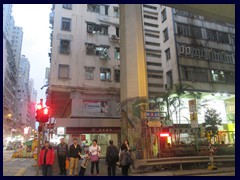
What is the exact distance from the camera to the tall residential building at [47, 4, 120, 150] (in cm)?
2362

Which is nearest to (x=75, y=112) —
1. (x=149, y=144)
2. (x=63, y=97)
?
(x=63, y=97)

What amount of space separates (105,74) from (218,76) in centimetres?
1184

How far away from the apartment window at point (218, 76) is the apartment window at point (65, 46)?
15.0 meters

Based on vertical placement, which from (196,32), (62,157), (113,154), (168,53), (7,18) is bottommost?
(62,157)

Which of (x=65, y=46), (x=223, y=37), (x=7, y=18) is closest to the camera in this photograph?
(x=65, y=46)

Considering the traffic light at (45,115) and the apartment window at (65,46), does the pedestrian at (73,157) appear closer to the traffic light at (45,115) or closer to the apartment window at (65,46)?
the traffic light at (45,115)

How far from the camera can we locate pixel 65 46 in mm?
25156

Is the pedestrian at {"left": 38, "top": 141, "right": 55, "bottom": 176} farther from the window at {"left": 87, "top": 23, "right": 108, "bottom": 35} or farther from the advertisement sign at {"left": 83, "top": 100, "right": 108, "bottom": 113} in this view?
the window at {"left": 87, "top": 23, "right": 108, "bottom": 35}

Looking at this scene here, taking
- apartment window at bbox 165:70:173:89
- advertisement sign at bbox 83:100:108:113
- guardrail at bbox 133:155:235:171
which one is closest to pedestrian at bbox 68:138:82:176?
guardrail at bbox 133:155:235:171

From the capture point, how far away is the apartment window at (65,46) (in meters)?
24.9

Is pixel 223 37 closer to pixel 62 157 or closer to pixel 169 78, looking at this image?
pixel 169 78

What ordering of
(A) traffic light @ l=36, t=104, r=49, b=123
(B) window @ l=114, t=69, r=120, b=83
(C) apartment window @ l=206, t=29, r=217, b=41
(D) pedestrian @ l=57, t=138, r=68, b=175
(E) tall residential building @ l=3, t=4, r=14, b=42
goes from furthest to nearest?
1. (E) tall residential building @ l=3, t=4, r=14, b=42
2. (C) apartment window @ l=206, t=29, r=217, b=41
3. (B) window @ l=114, t=69, r=120, b=83
4. (D) pedestrian @ l=57, t=138, r=68, b=175
5. (A) traffic light @ l=36, t=104, r=49, b=123

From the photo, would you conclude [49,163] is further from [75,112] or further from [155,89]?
[155,89]

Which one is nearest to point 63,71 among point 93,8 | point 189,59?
point 93,8
